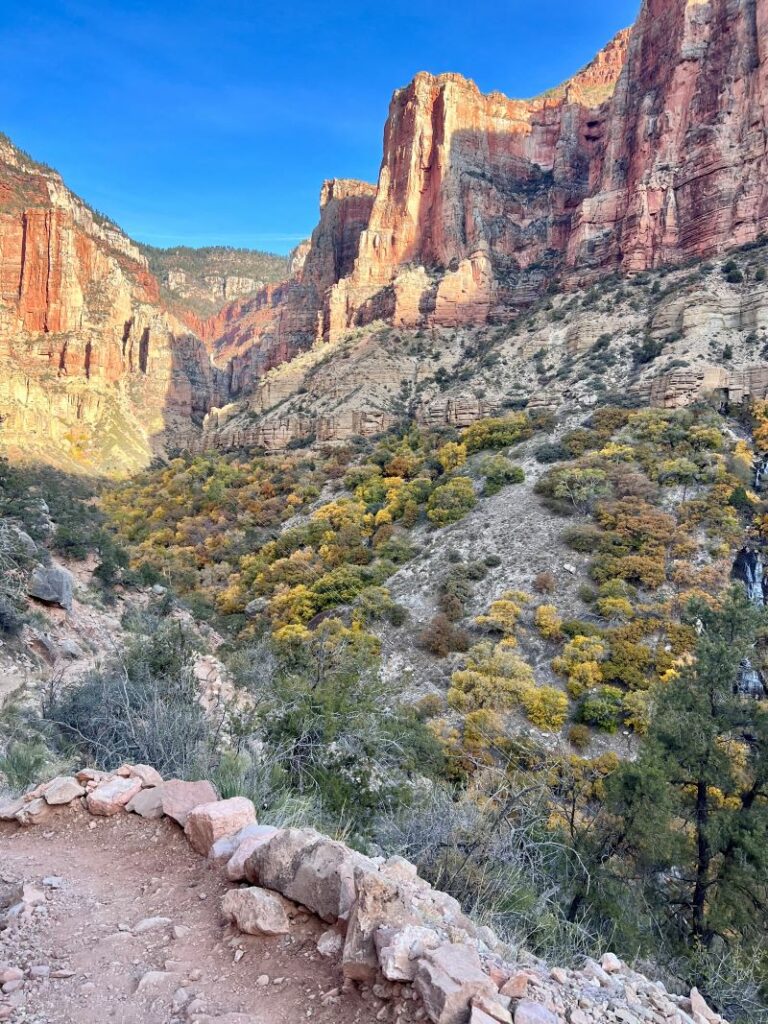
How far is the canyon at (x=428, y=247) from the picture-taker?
146 feet

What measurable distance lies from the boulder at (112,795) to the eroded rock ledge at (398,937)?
0.65 metres

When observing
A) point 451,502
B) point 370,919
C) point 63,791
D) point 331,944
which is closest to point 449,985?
point 370,919

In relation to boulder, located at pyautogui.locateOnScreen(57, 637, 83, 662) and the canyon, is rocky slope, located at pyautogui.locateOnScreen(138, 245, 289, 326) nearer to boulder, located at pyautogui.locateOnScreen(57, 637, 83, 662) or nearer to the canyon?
the canyon

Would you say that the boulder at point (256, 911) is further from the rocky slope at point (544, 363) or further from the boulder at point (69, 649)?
the rocky slope at point (544, 363)

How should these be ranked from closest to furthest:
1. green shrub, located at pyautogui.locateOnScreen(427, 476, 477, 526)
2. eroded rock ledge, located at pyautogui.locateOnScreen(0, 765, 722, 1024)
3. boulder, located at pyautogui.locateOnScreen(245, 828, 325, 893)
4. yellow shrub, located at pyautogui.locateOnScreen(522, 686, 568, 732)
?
1. eroded rock ledge, located at pyautogui.locateOnScreen(0, 765, 722, 1024)
2. boulder, located at pyautogui.locateOnScreen(245, 828, 325, 893)
3. yellow shrub, located at pyautogui.locateOnScreen(522, 686, 568, 732)
4. green shrub, located at pyautogui.locateOnScreen(427, 476, 477, 526)

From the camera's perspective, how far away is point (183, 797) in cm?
423

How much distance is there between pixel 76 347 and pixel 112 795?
71797 mm

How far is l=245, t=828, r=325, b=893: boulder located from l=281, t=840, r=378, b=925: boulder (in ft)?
0.09

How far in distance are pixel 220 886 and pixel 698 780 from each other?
679 centimetres

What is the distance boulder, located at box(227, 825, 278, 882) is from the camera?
10.9ft

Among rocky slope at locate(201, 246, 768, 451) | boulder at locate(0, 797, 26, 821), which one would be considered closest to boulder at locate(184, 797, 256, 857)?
boulder at locate(0, 797, 26, 821)

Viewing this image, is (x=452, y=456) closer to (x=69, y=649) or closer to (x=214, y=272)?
(x=69, y=649)

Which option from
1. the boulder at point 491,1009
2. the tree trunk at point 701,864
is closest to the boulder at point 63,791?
the boulder at point 491,1009

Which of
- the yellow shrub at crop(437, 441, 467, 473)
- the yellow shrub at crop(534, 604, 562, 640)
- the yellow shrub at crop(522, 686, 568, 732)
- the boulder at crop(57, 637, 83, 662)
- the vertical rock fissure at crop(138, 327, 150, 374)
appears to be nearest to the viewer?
the boulder at crop(57, 637, 83, 662)
